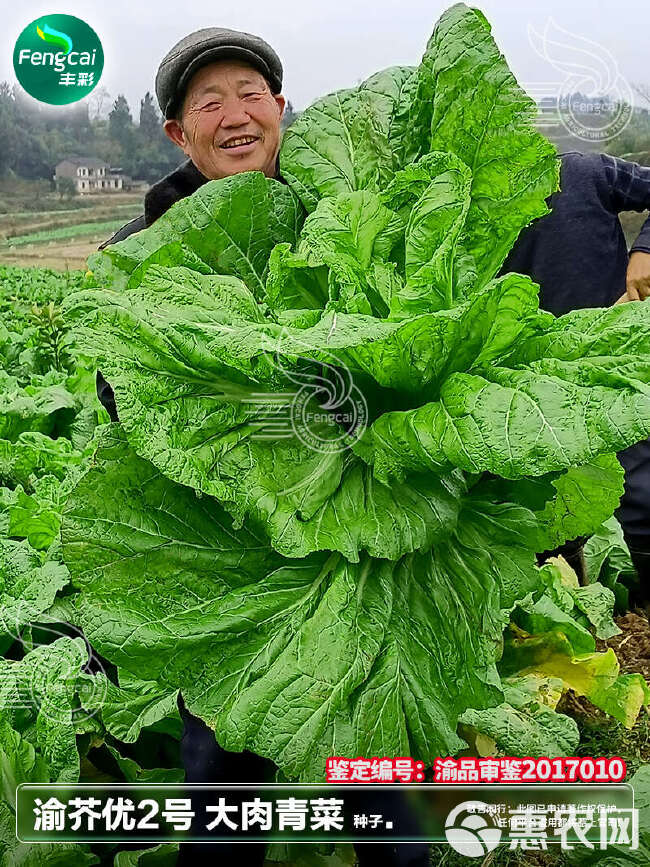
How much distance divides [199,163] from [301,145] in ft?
1.04

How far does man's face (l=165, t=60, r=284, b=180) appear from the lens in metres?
1.78

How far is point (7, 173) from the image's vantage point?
6352 millimetres

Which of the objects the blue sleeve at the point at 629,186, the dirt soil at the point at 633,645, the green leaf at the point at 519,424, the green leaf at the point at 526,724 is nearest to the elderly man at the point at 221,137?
the green leaf at the point at 526,724

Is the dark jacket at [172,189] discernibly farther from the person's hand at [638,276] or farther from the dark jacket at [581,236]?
the person's hand at [638,276]

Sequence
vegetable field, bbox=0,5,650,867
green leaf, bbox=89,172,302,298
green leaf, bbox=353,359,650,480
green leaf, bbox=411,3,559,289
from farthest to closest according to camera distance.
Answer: green leaf, bbox=89,172,302,298
green leaf, bbox=411,3,559,289
vegetable field, bbox=0,5,650,867
green leaf, bbox=353,359,650,480

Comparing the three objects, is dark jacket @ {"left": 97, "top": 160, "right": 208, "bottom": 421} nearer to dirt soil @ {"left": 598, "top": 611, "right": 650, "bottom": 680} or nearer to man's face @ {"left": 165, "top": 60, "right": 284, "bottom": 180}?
man's face @ {"left": 165, "top": 60, "right": 284, "bottom": 180}

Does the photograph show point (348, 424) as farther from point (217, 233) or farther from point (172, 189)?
point (172, 189)

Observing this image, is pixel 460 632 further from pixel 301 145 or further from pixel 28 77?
pixel 28 77

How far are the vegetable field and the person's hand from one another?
127 cm

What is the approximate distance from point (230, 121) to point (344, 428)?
2.61ft

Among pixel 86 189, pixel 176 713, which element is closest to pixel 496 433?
pixel 176 713

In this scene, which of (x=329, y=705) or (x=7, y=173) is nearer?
(x=329, y=705)

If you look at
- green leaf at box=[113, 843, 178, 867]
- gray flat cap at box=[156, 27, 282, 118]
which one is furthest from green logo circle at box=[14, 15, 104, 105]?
green leaf at box=[113, 843, 178, 867]

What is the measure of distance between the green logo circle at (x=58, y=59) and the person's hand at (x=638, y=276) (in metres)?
1.87
